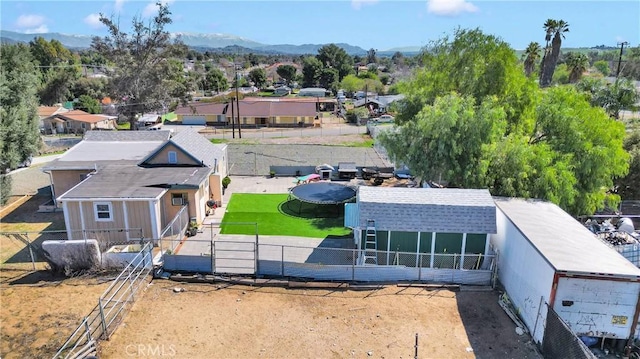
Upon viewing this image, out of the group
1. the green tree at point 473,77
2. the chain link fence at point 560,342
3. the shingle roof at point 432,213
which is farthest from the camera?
the green tree at point 473,77

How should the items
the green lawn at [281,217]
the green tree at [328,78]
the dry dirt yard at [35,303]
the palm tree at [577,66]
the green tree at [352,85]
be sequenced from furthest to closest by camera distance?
1. the green tree at [328,78]
2. the green tree at [352,85]
3. the palm tree at [577,66]
4. the green lawn at [281,217]
5. the dry dirt yard at [35,303]

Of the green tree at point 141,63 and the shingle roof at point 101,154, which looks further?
the green tree at point 141,63

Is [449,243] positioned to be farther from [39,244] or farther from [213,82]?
[213,82]

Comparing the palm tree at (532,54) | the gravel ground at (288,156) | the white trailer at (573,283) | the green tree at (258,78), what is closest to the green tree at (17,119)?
the gravel ground at (288,156)

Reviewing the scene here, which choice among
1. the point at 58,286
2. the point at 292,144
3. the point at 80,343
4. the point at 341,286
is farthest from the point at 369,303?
the point at 292,144

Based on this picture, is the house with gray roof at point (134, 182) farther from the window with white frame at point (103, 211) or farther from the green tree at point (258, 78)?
the green tree at point (258, 78)

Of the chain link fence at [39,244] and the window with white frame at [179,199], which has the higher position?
the window with white frame at [179,199]

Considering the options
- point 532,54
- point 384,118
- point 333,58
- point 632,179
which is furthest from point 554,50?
point 333,58
